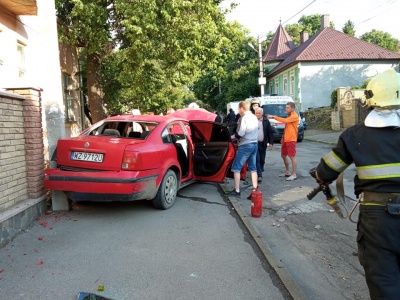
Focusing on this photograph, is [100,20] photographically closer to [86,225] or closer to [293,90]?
→ [86,225]

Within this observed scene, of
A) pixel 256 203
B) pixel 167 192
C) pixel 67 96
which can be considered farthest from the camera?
pixel 67 96

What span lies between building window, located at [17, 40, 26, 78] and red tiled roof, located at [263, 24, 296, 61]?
35046mm

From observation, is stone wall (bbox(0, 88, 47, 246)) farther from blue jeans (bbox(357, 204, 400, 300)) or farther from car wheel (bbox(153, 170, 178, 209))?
blue jeans (bbox(357, 204, 400, 300))

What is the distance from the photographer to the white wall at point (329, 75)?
33219 mm

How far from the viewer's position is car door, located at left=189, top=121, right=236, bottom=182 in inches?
269

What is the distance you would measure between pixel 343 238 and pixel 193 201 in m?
2.76

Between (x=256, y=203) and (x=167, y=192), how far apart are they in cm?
143

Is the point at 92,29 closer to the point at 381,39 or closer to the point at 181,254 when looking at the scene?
the point at 181,254

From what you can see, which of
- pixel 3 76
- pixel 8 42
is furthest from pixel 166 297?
pixel 8 42

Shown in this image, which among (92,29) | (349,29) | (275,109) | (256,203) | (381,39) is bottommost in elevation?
(256,203)

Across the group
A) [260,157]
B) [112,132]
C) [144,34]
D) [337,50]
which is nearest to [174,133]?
[112,132]

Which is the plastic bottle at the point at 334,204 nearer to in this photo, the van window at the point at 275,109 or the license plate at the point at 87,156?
the license plate at the point at 87,156

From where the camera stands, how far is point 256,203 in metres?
5.48

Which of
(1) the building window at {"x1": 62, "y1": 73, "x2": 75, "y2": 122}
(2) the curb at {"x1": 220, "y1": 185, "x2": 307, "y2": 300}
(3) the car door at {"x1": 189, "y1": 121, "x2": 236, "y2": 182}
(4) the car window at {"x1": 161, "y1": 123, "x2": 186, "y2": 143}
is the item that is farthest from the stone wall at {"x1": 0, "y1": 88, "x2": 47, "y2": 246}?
(1) the building window at {"x1": 62, "y1": 73, "x2": 75, "y2": 122}
